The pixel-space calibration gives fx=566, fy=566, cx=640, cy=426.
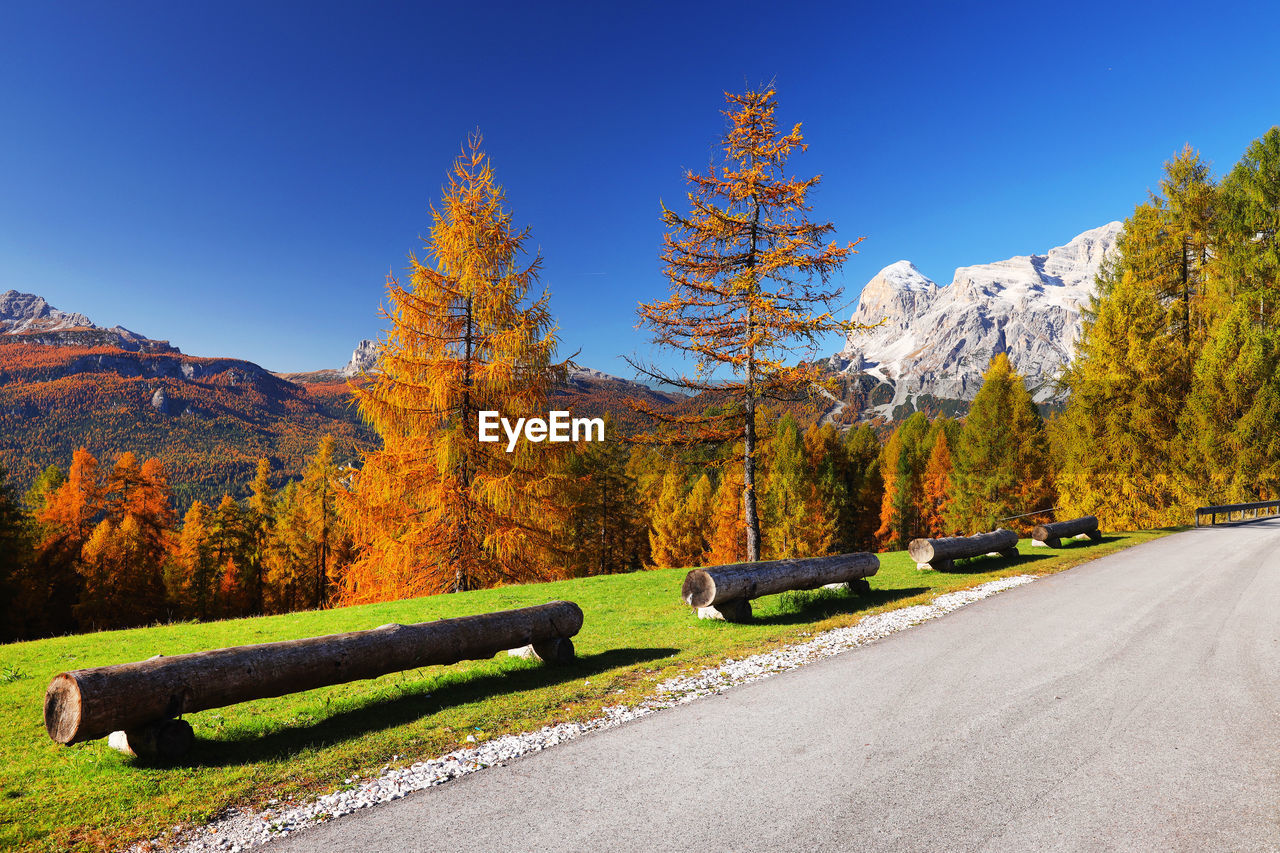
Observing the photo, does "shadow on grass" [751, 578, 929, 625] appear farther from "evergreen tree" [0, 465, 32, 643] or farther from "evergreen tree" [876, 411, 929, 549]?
"evergreen tree" [876, 411, 929, 549]

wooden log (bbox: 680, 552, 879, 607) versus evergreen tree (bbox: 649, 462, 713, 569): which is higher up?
wooden log (bbox: 680, 552, 879, 607)

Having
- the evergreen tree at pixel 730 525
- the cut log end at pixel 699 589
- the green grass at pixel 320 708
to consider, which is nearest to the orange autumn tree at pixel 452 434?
the green grass at pixel 320 708

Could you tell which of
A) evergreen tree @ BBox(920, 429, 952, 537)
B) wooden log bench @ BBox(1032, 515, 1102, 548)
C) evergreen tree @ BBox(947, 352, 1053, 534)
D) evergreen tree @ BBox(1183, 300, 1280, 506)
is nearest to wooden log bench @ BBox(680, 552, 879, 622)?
wooden log bench @ BBox(1032, 515, 1102, 548)

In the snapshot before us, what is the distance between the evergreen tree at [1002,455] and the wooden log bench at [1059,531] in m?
12.3

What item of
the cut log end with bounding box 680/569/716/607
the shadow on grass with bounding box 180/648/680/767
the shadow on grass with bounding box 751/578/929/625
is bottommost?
the shadow on grass with bounding box 751/578/929/625

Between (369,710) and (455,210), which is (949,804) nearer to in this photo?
(369,710)

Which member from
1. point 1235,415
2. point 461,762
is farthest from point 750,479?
point 1235,415

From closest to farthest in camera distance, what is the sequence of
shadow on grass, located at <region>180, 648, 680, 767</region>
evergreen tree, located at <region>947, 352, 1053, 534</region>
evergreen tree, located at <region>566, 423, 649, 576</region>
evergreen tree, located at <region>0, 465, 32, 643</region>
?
shadow on grass, located at <region>180, 648, 680, 767</region>, evergreen tree, located at <region>0, 465, 32, 643</region>, evergreen tree, located at <region>947, 352, 1053, 534</region>, evergreen tree, located at <region>566, 423, 649, 576</region>

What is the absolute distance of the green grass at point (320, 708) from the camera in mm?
4426

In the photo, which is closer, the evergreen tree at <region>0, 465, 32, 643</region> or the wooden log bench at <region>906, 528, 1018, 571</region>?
the wooden log bench at <region>906, 528, 1018, 571</region>

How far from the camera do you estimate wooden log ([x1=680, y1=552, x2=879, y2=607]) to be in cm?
1038

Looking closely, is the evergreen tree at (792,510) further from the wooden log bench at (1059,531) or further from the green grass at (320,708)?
the green grass at (320,708)

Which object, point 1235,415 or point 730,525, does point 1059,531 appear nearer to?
point 1235,415

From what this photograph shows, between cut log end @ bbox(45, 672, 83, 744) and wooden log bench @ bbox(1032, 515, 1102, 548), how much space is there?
23062 millimetres
